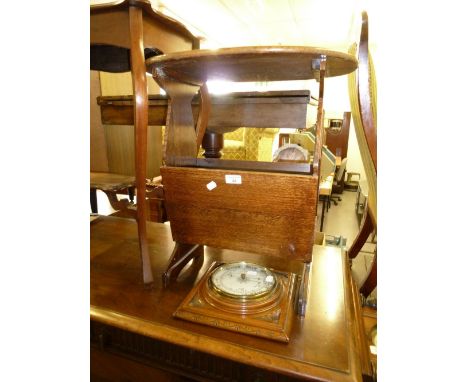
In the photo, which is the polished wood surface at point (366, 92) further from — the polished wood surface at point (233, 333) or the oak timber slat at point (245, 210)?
the polished wood surface at point (233, 333)

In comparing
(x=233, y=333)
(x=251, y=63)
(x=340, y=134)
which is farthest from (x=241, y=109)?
(x=340, y=134)

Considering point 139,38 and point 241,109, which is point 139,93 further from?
point 241,109

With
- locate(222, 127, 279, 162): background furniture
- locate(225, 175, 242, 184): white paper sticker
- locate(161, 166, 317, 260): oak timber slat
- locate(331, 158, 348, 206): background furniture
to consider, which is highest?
locate(222, 127, 279, 162): background furniture

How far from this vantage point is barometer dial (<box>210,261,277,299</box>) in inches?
30.8

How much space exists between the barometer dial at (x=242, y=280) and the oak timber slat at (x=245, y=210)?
7 centimetres

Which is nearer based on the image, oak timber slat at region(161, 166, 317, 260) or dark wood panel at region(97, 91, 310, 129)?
oak timber slat at region(161, 166, 317, 260)

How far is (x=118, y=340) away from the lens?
33.6 inches

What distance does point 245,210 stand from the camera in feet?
2.64

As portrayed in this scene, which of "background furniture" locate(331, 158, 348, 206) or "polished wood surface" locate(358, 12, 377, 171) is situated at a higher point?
"polished wood surface" locate(358, 12, 377, 171)

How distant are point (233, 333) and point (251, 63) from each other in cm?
68

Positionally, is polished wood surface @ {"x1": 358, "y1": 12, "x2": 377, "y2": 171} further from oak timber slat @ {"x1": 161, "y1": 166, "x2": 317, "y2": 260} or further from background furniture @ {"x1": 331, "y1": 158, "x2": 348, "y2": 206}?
background furniture @ {"x1": 331, "y1": 158, "x2": 348, "y2": 206}

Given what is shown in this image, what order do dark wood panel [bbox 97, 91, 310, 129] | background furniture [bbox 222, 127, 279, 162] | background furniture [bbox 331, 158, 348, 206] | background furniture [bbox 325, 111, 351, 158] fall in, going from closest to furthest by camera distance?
dark wood panel [bbox 97, 91, 310, 129], background furniture [bbox 222, 127, 279, 162], background furniture [bbox 331, 158, 348, 206], background furniture [bbox 325, 111, 351, 158]

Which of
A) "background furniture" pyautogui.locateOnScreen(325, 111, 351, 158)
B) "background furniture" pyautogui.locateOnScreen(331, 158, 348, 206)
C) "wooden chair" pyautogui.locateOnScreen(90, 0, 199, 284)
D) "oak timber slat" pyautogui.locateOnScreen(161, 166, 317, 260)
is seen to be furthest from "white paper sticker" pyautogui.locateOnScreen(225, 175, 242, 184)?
"background furniture" pyautogui.locateOnScreen(325, 111, 351, 158)

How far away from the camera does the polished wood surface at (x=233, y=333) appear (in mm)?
629
